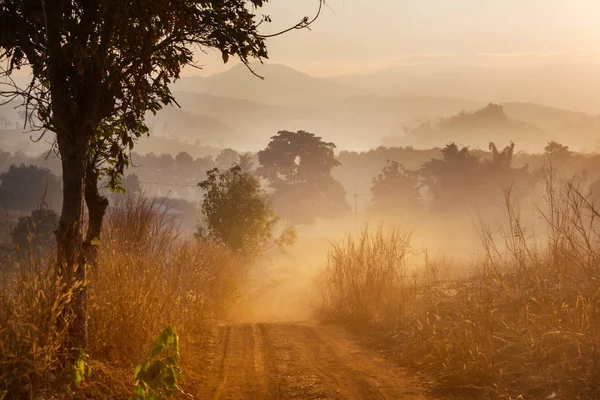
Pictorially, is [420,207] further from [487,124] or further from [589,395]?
[487,124]

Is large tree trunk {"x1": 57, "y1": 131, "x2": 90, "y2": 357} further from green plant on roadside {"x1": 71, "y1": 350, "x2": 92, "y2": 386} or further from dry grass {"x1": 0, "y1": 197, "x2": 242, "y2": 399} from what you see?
green plant on roadside {"x1": 71, "y1": 350, "x2": 92, "y2": 386}

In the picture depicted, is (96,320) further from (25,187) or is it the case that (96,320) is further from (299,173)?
(25,187)

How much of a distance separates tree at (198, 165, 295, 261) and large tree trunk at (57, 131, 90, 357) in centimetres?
2399

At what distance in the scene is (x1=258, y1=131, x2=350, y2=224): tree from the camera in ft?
203

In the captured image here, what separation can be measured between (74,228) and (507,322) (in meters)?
6.15

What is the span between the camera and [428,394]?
21.3ft

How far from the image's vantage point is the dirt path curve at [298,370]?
21.5 feet

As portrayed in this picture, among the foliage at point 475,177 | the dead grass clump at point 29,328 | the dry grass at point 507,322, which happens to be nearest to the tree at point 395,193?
the foliage at point 475,177

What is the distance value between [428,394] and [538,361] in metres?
1.36

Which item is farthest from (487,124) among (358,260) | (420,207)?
(358,260)

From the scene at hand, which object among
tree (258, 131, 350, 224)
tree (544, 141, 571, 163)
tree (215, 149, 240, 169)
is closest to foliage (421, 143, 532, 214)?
tree (544, 141, 571, 163)

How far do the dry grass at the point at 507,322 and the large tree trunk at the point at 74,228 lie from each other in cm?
436

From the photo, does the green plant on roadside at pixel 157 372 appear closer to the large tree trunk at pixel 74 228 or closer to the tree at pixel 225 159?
the large tree trunk at pixel 74 228

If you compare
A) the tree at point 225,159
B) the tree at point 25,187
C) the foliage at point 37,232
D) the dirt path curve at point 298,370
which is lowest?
the dirt path curve at point 298,370
